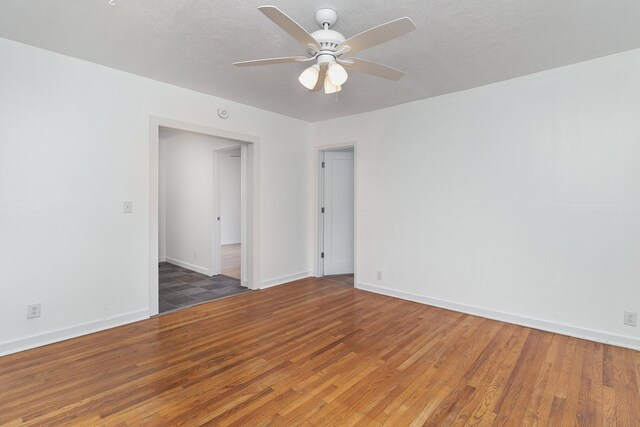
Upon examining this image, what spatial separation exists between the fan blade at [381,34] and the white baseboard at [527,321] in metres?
3.07

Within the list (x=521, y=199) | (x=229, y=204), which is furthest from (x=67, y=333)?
(x=229, y=204)

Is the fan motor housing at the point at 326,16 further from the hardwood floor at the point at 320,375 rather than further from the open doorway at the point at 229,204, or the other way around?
the open doorway at the point at 229,204

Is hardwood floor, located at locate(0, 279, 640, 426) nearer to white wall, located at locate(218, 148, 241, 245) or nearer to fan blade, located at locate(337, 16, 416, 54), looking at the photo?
fan blade, located at locate(337, 16, 416, 54)

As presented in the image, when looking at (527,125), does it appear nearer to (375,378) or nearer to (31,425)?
(375,378)

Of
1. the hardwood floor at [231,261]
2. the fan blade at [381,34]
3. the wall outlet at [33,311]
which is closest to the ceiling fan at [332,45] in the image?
the fan blade at [381,34]

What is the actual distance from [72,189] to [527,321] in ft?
15.3

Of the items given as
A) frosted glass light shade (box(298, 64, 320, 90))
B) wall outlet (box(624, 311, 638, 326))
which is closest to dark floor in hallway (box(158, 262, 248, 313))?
frosted glass light shade (box(298, 64, 320, 90))

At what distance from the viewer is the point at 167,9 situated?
2.08m

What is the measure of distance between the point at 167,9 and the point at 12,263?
2.41 m

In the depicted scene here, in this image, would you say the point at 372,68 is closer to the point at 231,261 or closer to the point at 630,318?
the point at 630,318

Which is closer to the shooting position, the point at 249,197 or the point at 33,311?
the point at 33,311

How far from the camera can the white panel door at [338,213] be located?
5.23m

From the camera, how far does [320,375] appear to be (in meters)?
2.31

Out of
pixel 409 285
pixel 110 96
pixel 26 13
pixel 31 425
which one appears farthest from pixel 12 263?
pixel 409 285
